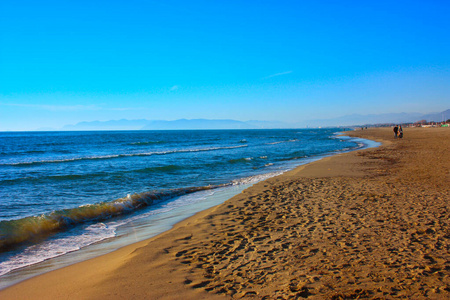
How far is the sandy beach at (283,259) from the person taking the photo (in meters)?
3.64

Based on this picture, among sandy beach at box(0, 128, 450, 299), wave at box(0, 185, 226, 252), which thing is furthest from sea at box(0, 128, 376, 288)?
sandy beach at box(0, 128, 450, 299)

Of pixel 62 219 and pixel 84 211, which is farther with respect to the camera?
pixel 84 211

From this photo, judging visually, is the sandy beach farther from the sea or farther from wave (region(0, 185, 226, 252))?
wave (region(0, 185, 226, 252))

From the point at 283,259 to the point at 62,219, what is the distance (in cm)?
640

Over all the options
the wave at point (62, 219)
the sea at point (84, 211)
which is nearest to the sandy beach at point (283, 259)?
the sea at point (84, 211)

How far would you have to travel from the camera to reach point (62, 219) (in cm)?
771

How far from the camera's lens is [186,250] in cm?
520

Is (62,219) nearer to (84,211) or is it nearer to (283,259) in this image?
(84,211)

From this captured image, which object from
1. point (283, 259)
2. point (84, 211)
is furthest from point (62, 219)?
point (283, 259)

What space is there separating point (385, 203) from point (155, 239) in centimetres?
646

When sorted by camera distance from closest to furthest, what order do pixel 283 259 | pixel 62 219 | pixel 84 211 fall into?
pixel 283 259 < pixel 62 219 < pixel 84 211

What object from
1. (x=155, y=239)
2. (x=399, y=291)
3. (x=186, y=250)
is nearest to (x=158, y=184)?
(x=155, y=239)

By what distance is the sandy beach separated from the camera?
3645mm

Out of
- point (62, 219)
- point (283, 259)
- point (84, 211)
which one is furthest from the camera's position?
point (84, 211)
